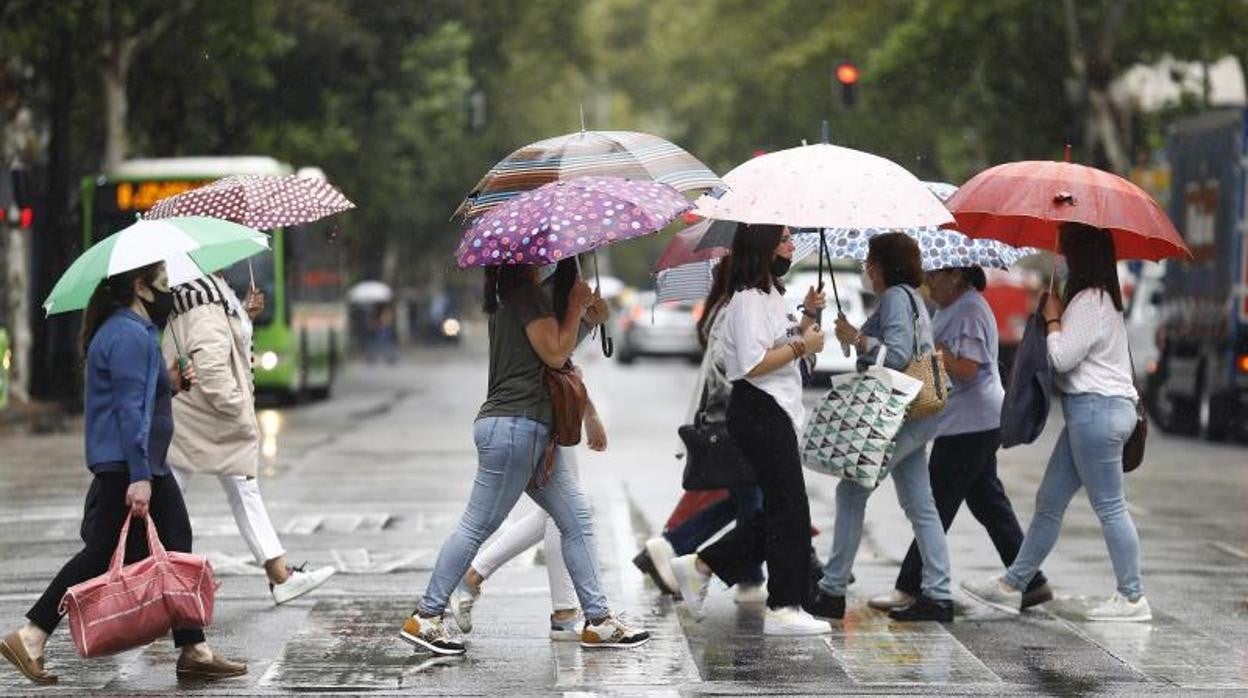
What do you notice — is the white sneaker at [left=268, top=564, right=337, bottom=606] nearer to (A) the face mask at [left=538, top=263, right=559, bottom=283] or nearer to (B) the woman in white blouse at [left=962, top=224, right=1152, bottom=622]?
(A) the face mask at [left=538, top=263, right=559, bottom=283]

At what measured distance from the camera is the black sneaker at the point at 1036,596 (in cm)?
1058

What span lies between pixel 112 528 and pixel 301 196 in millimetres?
2279

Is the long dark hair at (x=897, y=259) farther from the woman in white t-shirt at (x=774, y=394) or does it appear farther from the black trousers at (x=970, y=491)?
the black trousers at (x=970, y=491)

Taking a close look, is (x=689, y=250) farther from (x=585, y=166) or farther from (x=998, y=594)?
(x=998, y=594)

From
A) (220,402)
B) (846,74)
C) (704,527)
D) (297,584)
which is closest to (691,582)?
(704,527)

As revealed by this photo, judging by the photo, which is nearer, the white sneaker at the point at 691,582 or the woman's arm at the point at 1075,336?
the woman's arm at the point at 1075,336

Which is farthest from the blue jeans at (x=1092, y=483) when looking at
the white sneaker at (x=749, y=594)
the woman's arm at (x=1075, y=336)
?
the white sneaker at (x=749, y=594)

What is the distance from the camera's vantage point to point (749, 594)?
1089 centimetres

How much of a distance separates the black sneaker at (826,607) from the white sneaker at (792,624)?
0.51 metres

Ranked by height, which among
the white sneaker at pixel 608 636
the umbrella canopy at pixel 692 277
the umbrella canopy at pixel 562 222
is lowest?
the white sneaker at pixel 608 636

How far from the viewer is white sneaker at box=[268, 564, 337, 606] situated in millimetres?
10703

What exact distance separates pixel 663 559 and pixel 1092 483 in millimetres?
1865

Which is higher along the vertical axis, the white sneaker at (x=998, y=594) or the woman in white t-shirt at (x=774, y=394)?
the woman in white t-shirt at (x=774, y=394)

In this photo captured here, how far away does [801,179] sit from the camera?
376 inches
